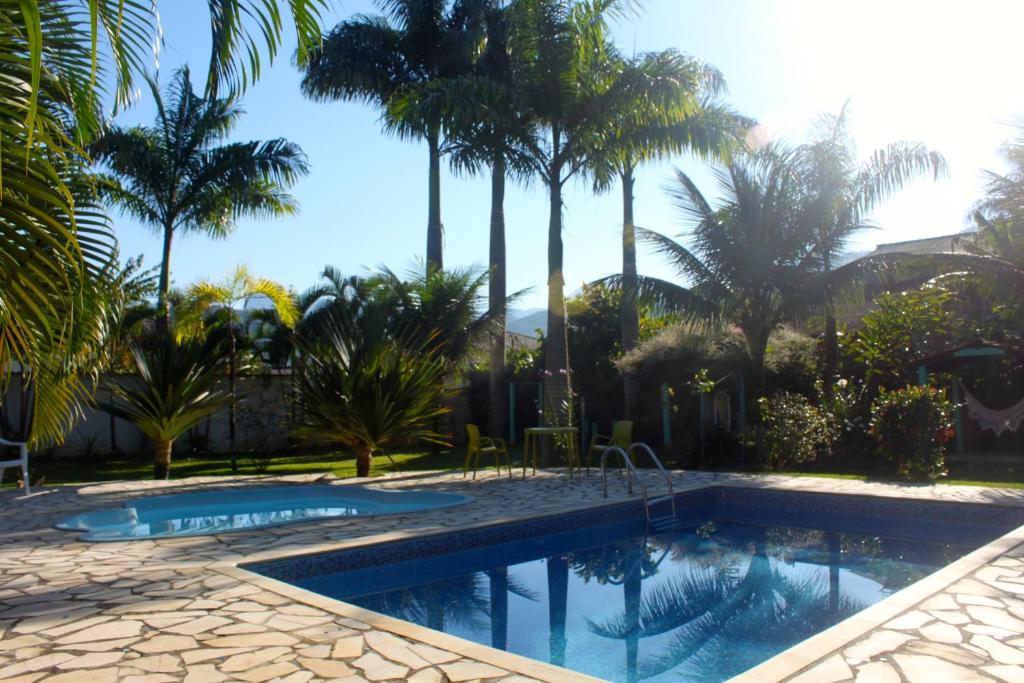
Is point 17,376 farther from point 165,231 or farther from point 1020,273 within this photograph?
point 1020,273

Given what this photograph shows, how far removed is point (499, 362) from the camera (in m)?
21.4

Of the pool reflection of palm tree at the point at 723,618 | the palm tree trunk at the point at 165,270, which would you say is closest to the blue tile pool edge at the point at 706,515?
the pool reflection of palm tree at the point at 723,618

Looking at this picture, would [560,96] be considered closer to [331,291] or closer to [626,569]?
[626,569]

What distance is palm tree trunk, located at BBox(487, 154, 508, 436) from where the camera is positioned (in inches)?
809

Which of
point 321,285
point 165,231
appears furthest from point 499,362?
point 165,231

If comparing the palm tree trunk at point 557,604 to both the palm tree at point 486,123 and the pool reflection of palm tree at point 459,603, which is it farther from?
the palm tree at point 486,123

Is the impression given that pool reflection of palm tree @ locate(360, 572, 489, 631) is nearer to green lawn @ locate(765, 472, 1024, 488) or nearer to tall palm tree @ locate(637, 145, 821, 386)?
green lawn @ locate(765, 472, 1024, 488)

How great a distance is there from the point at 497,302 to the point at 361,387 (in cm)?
782

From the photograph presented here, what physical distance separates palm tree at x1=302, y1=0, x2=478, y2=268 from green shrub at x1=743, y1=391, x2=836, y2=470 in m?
11.3

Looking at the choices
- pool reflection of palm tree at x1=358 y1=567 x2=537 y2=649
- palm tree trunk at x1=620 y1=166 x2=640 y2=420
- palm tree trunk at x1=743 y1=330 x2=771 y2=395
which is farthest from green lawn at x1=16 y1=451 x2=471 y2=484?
pool reflection of palm tree at x1=358 y1=567 x2=537 y2=649

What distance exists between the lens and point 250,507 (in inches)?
437

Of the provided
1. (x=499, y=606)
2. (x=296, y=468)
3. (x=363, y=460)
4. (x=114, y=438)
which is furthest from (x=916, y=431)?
(x=114, y=438)

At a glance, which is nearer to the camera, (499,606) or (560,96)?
(499,606)

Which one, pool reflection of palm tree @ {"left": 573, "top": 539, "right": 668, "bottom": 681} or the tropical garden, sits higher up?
the tropical garden
